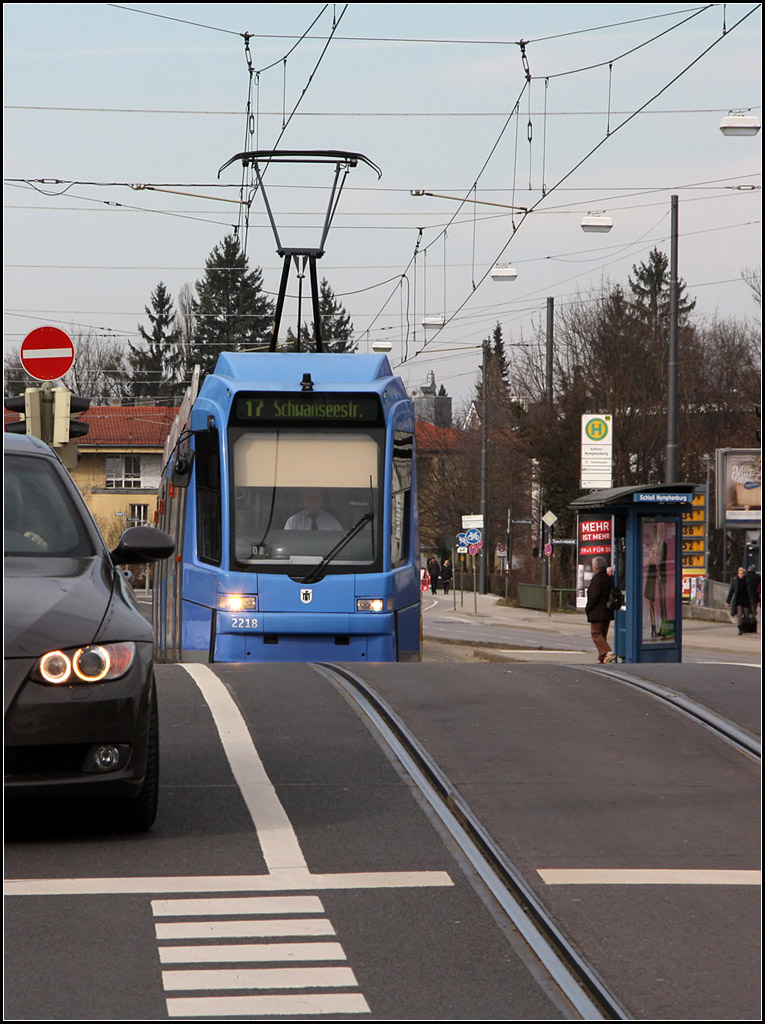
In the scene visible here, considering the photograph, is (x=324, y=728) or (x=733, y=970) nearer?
(x=733, y=970)

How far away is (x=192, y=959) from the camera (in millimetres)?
5219

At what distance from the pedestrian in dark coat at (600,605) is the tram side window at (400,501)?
9.07 metres

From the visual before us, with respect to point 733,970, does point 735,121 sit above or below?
above

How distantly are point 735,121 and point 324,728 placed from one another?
1915 cm

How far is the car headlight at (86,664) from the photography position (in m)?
6.27

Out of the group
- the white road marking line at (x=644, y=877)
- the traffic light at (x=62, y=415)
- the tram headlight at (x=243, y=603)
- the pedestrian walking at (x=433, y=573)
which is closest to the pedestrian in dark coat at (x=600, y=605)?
the tram headlight at (x=243, y=603)

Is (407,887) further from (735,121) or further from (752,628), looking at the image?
(752,628)

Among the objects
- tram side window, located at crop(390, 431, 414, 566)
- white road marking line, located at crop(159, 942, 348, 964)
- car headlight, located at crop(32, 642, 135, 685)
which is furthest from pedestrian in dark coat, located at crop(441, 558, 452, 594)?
white road marking line, located at crop(159, 942, 348, 964)

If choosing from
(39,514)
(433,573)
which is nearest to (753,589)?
(39,514)

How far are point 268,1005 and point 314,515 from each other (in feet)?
35.3

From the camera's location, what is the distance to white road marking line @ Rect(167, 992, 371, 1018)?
4.70 meters

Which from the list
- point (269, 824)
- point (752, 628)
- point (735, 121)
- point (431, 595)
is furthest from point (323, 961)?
point (431, 595)

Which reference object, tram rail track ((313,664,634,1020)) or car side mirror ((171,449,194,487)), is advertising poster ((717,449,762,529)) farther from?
tram rail track ((313,664,634,1020))

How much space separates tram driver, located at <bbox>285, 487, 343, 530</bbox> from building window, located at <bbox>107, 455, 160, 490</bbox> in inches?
3507
